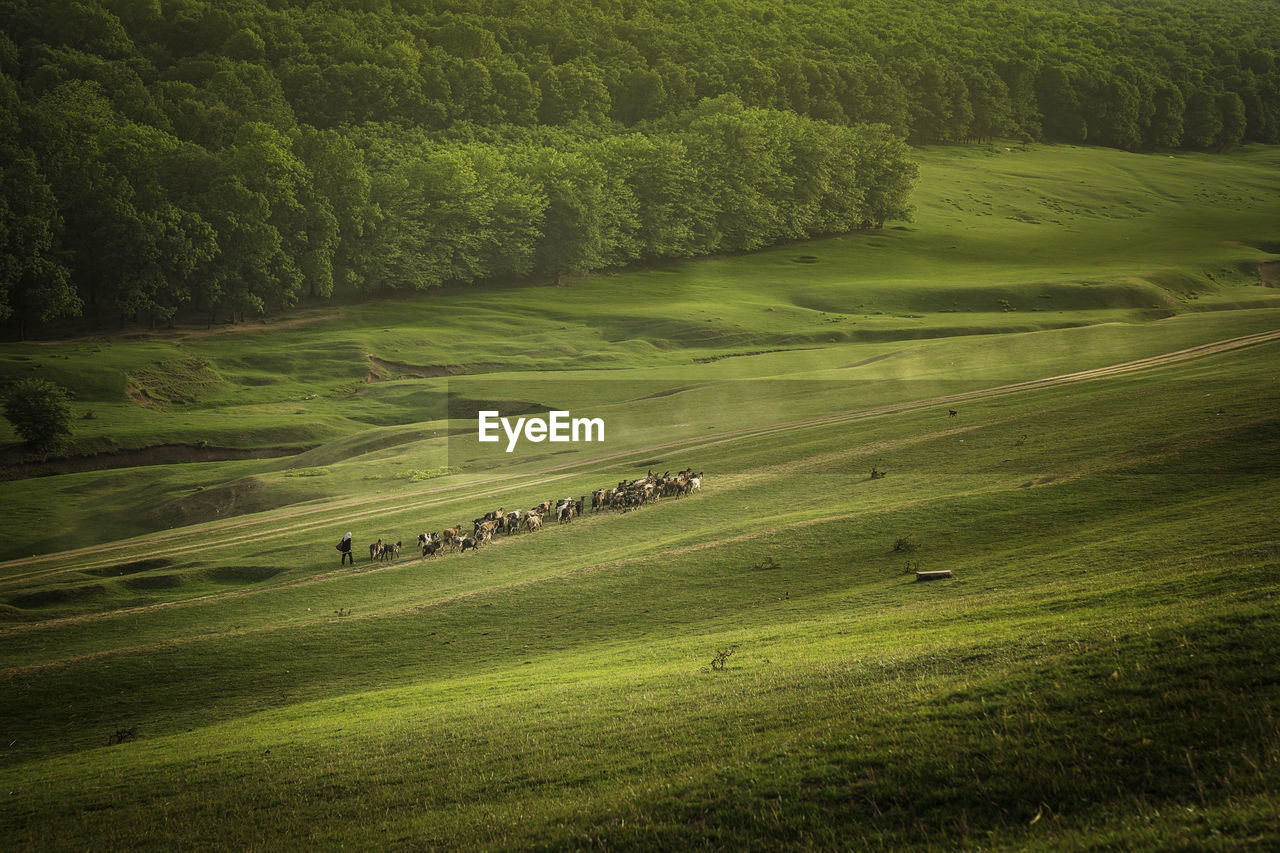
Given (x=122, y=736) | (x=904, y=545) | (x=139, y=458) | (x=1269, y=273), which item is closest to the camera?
(x=122, y=736)

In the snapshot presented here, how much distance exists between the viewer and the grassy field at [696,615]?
43.9ft

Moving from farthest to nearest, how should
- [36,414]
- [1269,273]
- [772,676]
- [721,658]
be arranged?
[1269,273]
[36,414]
[721,658]
[772,676]

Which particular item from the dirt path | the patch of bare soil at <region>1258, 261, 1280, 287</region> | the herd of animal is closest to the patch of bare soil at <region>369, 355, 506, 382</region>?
→ the dirt path

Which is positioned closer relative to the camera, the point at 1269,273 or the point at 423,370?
the point at 423,370

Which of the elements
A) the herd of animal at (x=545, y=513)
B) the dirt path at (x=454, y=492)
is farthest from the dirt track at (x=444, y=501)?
the herd of animal at (x=545, y=513)

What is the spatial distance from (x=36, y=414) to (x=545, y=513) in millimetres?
48762

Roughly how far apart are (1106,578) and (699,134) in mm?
145909

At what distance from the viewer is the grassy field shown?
13.4 meters

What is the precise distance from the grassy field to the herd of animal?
960mm

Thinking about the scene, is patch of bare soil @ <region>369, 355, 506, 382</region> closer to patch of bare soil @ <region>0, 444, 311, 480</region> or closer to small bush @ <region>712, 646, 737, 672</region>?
patch of bare soil @ <region>0, 444, 311, 480</region>

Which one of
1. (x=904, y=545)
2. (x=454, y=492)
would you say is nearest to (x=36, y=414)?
(x=454, y=492)

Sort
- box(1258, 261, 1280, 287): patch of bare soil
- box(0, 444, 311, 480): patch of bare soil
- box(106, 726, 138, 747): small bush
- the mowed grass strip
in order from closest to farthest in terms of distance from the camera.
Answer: the mowed grass strip < box(106, 726, 138, 747): small bush < box(0, 444, 311, 480): patch of bare soil < box(1258, 261, 1280, 287): patch of bare soil

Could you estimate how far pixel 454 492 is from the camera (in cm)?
5225

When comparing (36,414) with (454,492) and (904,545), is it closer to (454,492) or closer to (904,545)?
(454,492)
